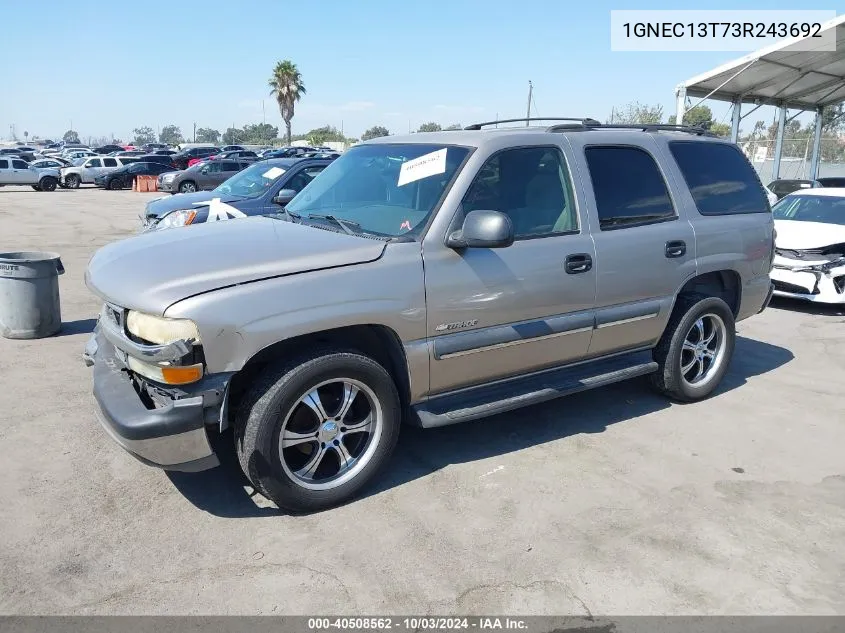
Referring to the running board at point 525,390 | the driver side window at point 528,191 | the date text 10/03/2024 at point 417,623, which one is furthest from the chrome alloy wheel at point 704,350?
the date text 10/03/2024 at point 417,623

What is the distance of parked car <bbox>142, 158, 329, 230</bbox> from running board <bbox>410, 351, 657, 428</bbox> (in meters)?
4.96

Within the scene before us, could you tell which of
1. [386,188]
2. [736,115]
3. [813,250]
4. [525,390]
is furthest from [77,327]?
[736,115]

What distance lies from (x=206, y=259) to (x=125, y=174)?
31455 millimetres

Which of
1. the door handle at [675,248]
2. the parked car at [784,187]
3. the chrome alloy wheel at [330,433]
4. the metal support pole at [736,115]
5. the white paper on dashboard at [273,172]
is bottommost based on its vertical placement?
the chrome alloy wheel at [330,433]

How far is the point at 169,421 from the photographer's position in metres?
3.04

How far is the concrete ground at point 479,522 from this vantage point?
9.55ft

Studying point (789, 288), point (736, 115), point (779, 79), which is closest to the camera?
point (789, 288)

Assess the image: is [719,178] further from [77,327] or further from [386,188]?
[77,327]

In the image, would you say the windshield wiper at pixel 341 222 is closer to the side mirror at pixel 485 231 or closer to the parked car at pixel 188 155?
the side mirror at pixel 485 231

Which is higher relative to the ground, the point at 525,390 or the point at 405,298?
the point at 405,298

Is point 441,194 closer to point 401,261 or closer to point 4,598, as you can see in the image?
point 401,261

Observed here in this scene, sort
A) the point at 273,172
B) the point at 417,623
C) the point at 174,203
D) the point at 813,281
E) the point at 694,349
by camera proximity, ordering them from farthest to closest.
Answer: the point at 273,172, the point at 174,203, the point at 813,281, the point at 694,349, the point at 417,623

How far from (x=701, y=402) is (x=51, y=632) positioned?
4.51 m

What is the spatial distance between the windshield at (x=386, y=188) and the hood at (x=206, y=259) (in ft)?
0.91
